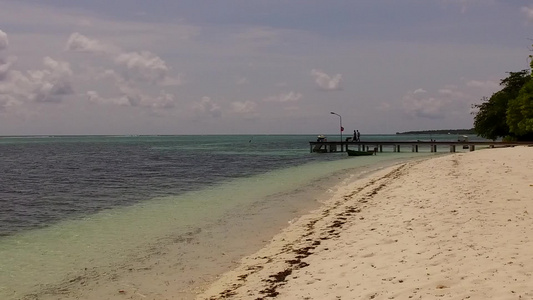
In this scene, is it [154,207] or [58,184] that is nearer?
[154,207]

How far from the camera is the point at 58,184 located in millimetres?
33500

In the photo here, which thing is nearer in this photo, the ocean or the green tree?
the ocean

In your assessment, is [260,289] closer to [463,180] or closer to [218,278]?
[218,278]

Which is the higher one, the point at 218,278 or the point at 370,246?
the point at 370,246

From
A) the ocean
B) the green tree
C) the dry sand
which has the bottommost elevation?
the ocean

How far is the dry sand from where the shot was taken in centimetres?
682

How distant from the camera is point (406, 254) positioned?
873 centimetres

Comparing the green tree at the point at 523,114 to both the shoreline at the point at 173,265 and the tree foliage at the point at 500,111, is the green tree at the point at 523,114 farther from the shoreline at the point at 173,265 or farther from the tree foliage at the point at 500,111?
the shoreline at the point at 173,265

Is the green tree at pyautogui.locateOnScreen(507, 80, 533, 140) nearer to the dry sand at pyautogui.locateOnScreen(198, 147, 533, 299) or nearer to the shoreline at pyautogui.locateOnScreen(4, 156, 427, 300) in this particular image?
the dry sand at pyautogui.locateOnScreen(198, 147, 533, 299)

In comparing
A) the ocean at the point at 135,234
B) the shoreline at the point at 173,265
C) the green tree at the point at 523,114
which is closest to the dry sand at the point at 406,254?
the shoreline at the point at 173,265

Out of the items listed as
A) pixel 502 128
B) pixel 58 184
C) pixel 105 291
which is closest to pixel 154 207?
pixel 105 291

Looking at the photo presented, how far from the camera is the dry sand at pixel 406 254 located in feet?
22.4

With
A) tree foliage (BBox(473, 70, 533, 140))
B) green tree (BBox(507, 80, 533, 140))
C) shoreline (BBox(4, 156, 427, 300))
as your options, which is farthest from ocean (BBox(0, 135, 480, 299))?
tree foliage (BBox(473, 70, 533, 140))

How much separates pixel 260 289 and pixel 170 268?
3.33 meters
